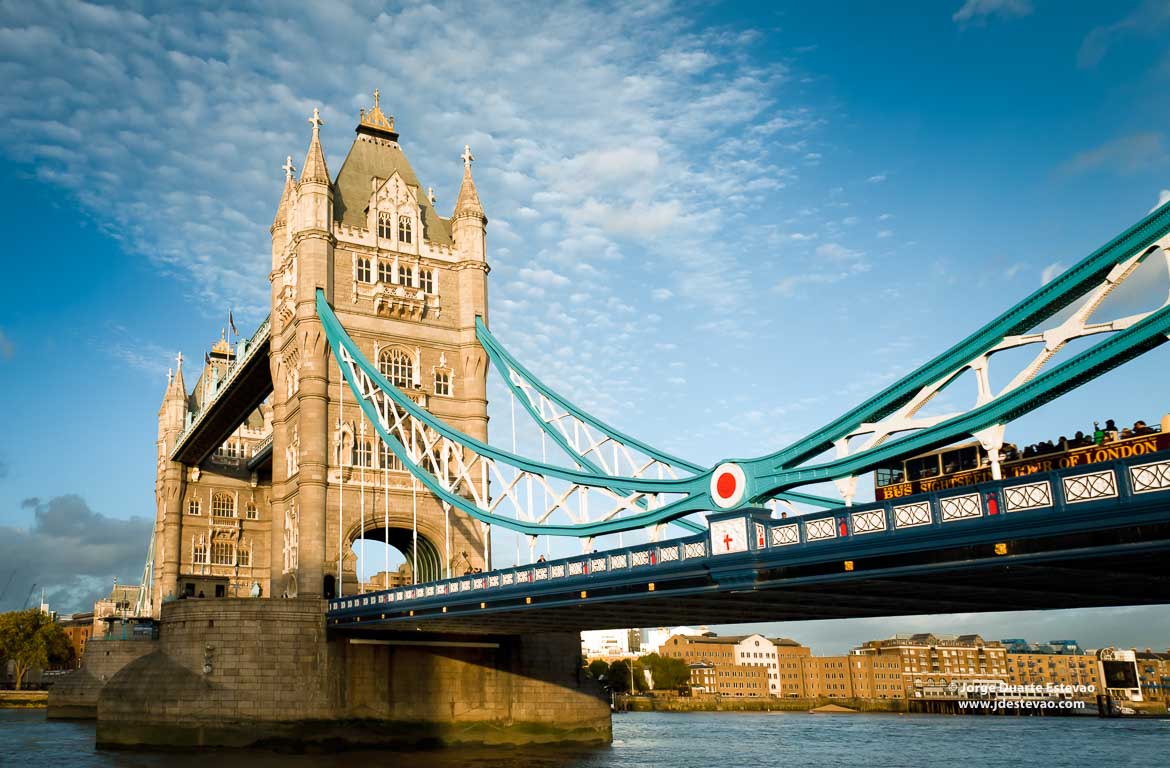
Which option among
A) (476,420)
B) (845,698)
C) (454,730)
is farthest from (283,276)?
(845,698)

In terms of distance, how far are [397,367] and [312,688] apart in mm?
14688

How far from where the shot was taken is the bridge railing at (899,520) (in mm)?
17203

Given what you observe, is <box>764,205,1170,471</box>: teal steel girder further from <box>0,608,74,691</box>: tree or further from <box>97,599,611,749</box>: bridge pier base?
A: <box>0,608,74,691</box>: tree

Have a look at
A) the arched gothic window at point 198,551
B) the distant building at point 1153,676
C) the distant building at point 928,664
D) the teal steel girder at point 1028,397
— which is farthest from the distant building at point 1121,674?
the teal steel girder at point 1028,397

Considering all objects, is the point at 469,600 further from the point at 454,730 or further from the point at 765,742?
the point at 765,742

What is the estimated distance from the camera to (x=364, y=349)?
4788 centimetres

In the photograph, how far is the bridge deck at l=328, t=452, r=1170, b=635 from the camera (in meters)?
17.7

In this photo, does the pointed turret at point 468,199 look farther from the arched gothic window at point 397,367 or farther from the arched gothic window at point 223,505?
the arched gothic window at point 223,505

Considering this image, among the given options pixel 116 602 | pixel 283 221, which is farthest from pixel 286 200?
pixel 116 602

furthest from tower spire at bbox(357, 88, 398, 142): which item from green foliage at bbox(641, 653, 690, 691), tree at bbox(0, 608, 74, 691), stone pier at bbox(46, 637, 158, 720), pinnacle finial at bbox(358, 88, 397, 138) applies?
green foliage at bbox(641, 653, 690, 691)

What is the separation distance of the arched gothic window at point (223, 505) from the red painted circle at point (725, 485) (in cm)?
5481

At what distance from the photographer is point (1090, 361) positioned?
1897 centimetres

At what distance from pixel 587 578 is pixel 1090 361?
14031 mm

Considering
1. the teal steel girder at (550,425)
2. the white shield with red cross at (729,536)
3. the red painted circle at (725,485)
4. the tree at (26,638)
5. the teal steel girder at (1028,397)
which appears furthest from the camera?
the tree at (26,638)
